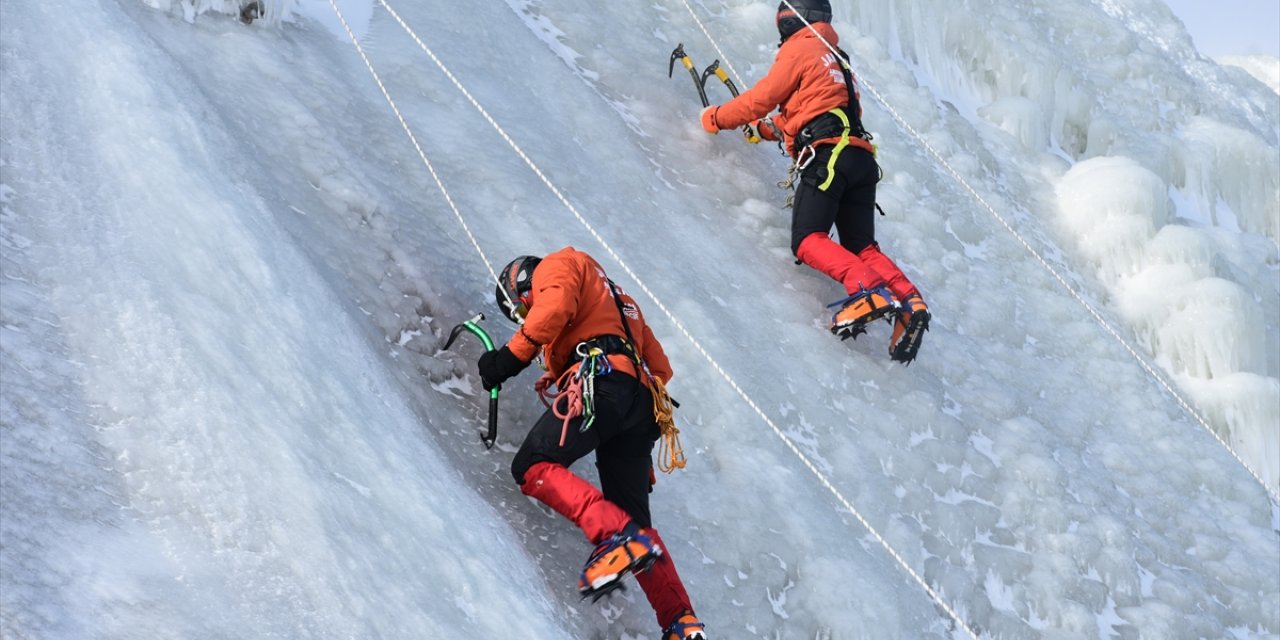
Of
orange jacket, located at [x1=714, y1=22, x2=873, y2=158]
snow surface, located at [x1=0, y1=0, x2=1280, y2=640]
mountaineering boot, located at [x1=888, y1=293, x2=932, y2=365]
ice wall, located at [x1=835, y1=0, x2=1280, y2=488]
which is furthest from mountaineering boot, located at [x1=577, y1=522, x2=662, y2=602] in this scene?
ice wall, located at [x1=835, y1=0, x2=1280, y2=488]

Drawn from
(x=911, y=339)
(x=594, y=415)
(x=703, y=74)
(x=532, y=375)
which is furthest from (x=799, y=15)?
(x=594, y=415)

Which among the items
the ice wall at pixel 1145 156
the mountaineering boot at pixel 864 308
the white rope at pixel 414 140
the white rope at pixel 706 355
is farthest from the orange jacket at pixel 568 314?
the ice wall at pixel 1145 156

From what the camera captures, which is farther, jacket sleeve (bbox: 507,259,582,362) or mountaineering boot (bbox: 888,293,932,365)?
mountaineering boot (bbox: 888,293,932,365)

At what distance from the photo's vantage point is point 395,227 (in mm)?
5055

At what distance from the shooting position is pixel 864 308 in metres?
5.93

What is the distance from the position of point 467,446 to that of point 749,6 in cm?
496

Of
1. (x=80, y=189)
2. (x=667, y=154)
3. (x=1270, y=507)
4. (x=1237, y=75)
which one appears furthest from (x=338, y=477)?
(x=1237, y=75)

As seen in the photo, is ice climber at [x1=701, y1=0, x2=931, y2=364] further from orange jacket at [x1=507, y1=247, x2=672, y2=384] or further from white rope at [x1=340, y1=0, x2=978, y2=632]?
orange jacket at [x1=507, y1=247, x2=672, y2=384]

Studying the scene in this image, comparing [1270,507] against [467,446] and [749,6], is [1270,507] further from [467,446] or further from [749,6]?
[467,446]

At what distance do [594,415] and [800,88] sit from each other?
2783 millimetres

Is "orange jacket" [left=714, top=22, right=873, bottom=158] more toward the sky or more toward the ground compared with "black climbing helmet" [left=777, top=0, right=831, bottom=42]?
more toward the ground

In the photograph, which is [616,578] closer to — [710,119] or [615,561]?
[615,561]

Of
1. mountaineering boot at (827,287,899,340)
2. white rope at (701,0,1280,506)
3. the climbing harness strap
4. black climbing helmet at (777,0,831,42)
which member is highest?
black climbing helmet at (777,0,831,42)

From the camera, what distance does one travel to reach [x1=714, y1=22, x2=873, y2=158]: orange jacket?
6387mm
